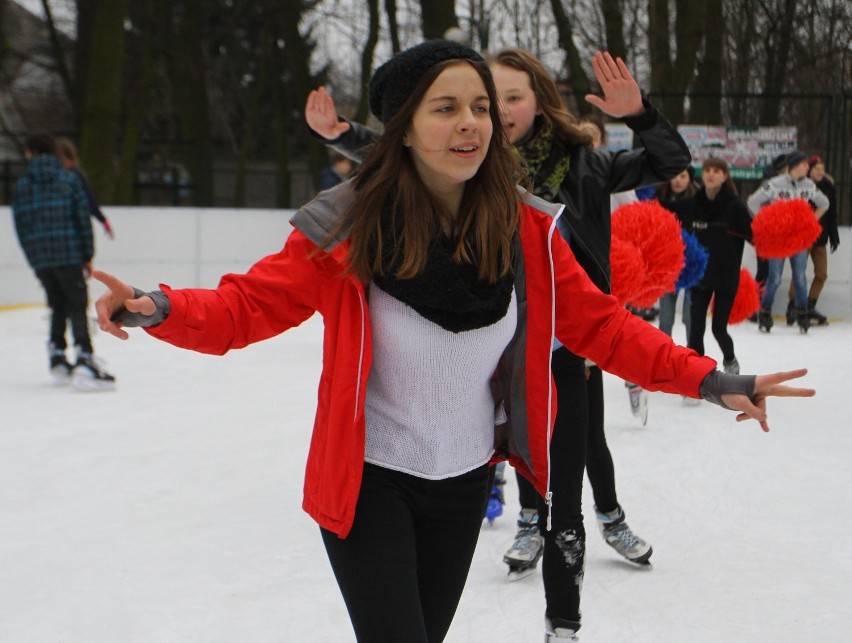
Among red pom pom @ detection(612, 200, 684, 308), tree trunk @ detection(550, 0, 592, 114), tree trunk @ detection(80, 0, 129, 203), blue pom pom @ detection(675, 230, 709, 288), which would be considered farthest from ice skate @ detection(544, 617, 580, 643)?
tree trunk @ detection(550, 0, 592, 114)

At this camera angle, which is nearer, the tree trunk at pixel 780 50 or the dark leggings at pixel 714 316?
the dark leggings at pixel 714 316

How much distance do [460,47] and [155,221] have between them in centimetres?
1177

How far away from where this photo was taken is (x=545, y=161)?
3.21m

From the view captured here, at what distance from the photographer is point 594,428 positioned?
12.4 ft

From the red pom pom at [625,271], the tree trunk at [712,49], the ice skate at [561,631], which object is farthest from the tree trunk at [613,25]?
the ice skate at [561,631]

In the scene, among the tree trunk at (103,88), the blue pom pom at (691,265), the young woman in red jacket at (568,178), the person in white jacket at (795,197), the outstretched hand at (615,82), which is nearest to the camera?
the outstretched hand at (615,82)

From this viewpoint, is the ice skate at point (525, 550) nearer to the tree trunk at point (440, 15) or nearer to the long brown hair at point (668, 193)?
the long brown hair at point (668, 193)

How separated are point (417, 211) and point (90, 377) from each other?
6.16 metres

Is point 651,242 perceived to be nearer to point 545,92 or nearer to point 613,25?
point 545,92

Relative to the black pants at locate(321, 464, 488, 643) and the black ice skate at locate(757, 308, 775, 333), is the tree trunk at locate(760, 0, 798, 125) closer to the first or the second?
the black ice skate at locate(757, 308, 775, 333)

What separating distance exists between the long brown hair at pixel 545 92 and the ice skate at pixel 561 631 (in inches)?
53.6

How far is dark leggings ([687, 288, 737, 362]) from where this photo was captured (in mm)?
7484

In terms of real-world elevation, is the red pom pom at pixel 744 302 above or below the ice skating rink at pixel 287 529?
above

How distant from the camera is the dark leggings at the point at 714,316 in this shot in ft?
24.6
